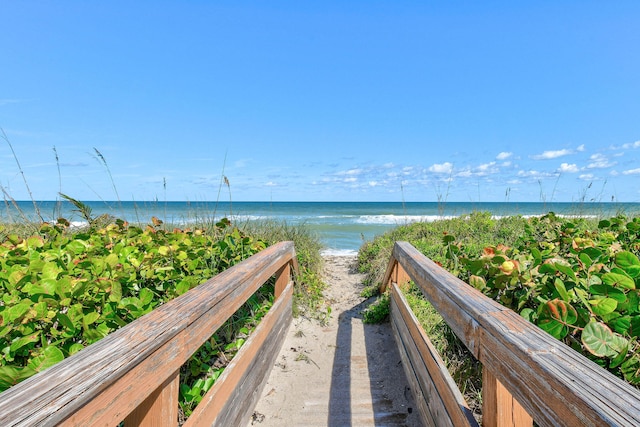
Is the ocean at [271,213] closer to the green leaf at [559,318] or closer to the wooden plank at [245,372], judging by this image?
the wooden plank at [245,372]

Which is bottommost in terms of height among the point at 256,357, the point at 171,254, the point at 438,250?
the point at 256,357

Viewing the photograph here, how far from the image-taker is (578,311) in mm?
1473

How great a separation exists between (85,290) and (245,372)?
3.22 feet

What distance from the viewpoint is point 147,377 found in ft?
3.43

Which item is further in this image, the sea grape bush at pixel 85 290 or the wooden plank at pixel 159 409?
the sea grape bush at pixel 85 290

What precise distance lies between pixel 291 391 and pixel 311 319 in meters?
1.44

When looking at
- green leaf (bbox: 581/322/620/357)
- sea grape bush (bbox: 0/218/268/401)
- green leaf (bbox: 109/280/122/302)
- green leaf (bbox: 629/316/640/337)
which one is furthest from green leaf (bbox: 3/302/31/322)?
green leaf (bbox: 629/316/640/337)

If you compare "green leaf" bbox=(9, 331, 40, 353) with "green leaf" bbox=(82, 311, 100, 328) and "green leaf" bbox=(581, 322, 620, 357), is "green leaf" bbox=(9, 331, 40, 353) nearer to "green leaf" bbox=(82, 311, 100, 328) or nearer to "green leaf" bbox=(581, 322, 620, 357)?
"green leaf" bbox=(82, 311, 100, 328)

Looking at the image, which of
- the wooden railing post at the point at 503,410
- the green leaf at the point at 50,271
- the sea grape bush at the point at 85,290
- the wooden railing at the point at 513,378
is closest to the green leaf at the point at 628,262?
the wooden railing at the point at 513,378

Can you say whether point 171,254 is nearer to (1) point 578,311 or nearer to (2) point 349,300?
(1) point 578,311

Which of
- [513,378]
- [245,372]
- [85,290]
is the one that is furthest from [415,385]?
[85,290]

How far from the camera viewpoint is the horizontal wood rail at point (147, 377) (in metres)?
0.73

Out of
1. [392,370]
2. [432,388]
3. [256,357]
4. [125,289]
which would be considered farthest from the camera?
[392,370]

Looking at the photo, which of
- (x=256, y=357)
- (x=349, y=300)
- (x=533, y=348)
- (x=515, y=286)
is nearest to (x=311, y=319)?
(x=349, y=300)
